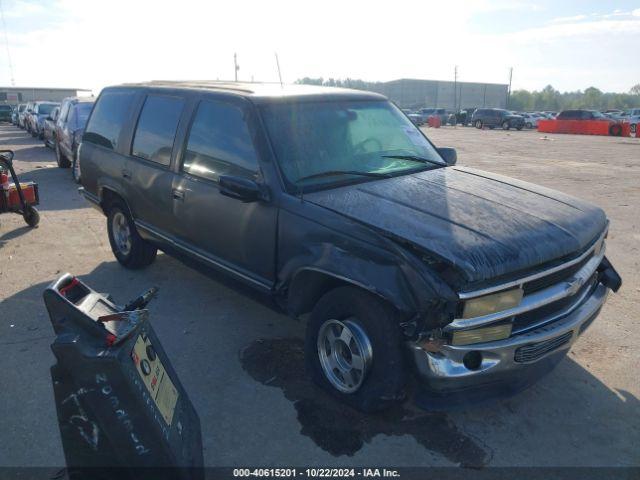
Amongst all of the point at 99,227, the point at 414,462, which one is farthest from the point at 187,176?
the point at 99,227

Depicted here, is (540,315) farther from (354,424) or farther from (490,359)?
(354,424)

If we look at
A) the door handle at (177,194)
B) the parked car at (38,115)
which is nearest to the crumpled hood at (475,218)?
the door handle at (177,194)

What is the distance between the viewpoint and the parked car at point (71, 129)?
442 inches

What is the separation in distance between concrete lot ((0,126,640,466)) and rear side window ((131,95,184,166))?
1249 mm

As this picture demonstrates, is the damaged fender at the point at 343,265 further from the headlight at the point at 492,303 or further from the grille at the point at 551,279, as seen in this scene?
the grille at the point at 551,279

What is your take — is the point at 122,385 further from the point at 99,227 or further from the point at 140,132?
the point at 99,227

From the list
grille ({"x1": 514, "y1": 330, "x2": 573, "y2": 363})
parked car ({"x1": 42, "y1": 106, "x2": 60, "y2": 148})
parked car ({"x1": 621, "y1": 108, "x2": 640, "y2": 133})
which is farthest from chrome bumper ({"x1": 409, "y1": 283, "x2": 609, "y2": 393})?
parked car ({"x1": 621, "y1": 108, "x2": 640, "y2": 133})

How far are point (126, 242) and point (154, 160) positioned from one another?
137cm

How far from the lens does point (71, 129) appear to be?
38.3 ft

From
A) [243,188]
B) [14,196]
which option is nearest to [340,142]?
[243,188]

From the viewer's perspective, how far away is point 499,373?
9.12 feet

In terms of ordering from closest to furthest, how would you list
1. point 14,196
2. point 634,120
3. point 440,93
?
point 14,196 < point 634,120 < point 440,93

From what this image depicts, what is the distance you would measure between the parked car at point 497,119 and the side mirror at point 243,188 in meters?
40.1

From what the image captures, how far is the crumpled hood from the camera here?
2.69 meters
